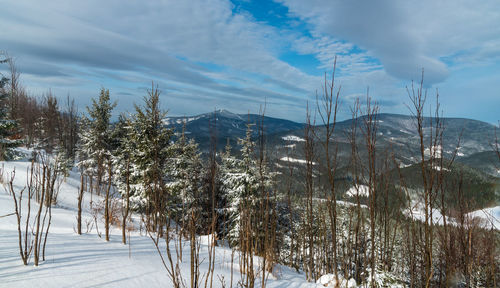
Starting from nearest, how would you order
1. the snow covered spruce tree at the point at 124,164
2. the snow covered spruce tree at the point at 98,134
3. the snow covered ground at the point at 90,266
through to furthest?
the snow covered ground at the point at 90,266 → the snow covered spruce tree at the point at 124,164 → the snow covered spruce tree at the point at 98,134

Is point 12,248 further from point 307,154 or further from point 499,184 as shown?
point 499,184

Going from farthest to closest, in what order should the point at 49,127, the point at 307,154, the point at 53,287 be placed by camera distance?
the point at 49,127 < the point at 307,154 < the point at 53,287

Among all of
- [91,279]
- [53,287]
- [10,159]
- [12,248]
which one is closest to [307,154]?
[91,279]

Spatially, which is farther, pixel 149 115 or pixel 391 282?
pixel 149 115

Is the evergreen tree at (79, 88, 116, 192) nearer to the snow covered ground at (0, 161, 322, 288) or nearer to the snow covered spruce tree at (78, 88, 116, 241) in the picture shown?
the snow covered spruce tree at (78, 88, 116, 241)

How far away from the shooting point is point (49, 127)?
2791 centimetres

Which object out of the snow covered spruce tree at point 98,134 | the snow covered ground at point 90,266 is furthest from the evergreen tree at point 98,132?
the snow covered ground at point 90,266

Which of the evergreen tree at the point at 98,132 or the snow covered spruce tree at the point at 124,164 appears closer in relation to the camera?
the snow covered spruce tree at the point at 124,164

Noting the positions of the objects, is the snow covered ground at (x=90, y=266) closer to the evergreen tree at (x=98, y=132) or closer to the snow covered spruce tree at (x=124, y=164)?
the snow covered spruce tree at (x=124, y=164)

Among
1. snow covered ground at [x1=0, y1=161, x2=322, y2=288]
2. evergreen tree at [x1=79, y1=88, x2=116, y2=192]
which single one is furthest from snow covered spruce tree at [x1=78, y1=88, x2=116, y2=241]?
snow covered ground at [x1=0, y1=161, x2=322, y2=288]

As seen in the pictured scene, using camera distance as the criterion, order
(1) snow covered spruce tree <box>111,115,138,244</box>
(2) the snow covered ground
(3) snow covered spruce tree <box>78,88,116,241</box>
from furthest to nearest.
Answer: (3) snow covered spruce tree <box>78,88,116,241</box> < (1) snow covered spruce tree <box>111,115,138,244</box> < (2) the snow covered ground

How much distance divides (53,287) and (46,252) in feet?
4.55

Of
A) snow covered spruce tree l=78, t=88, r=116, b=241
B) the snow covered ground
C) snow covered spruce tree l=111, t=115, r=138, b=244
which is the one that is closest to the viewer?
the snow covered ground

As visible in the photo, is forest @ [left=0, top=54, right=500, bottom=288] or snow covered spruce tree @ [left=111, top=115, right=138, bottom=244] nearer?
forest @ [left=0, top=54, right=500, bottom=288]
